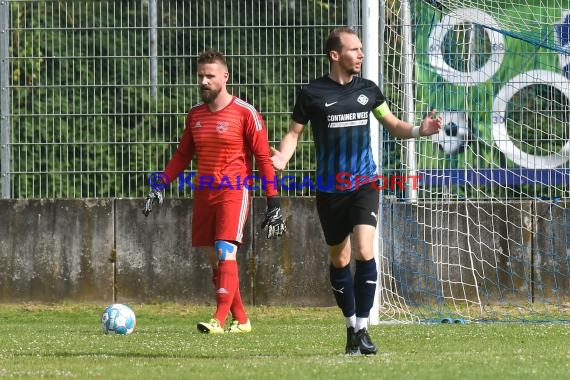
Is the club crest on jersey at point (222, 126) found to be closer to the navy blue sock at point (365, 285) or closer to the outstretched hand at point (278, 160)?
the outstretched hand at point (278, 160)

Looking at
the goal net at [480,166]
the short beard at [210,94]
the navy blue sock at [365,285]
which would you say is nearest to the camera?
the navy blue sock at [365,285]

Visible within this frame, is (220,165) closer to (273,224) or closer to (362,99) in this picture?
(273,224)

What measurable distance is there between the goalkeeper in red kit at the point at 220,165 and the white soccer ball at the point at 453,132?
2805 mm

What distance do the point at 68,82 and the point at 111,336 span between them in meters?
4.25

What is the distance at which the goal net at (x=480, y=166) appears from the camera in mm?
11953

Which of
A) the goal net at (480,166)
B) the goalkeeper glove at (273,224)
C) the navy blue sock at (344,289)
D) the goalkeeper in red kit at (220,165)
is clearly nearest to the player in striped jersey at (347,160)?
the navy blue sock at (344,289)

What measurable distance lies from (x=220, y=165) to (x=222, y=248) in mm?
677

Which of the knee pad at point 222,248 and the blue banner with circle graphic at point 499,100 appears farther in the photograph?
the blue banner with circle graphic at point 499,100

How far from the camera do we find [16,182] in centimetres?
1321

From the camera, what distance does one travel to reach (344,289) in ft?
26.6

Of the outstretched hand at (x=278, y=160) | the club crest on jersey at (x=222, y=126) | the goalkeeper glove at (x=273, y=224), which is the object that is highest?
the club crest on jersey at (x=222, y=126)

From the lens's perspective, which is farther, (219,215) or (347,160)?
(219,215)

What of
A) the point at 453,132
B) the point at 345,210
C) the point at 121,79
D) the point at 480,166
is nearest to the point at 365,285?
the point at 345,210

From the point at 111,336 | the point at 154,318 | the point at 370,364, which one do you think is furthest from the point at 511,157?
the point at 370,364
